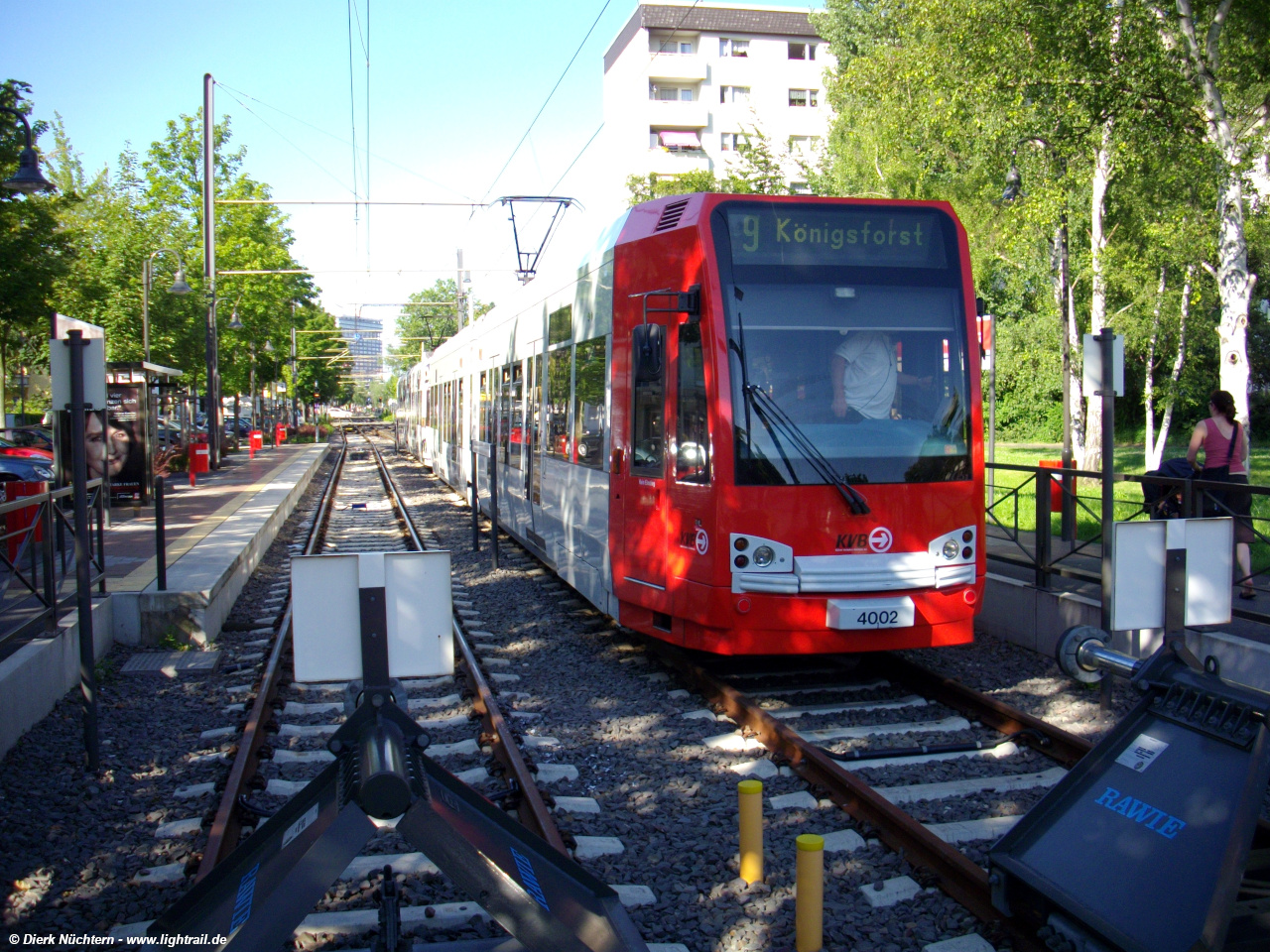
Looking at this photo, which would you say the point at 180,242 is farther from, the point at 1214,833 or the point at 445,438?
the point at 1214,833

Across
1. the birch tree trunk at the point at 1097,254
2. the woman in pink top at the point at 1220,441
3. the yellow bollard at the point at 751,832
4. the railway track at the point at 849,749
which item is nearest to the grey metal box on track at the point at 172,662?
the railway track at the point at 849,749

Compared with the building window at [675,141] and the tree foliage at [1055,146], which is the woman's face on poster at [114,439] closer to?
the tree foliage at [1055,146]

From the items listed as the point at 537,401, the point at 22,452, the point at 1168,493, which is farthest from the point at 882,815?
the point at 22,452

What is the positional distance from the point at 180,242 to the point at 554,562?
2658 cm

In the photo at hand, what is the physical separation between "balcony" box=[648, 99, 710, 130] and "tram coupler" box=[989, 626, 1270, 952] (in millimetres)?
53656

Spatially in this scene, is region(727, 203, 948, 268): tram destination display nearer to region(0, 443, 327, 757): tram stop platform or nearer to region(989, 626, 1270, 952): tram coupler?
region(989, 626, 1270, 952): tram coupler

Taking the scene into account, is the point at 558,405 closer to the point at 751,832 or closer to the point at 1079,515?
the point at 1079,515

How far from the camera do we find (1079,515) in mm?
9062

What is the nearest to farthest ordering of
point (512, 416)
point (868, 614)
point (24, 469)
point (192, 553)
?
point (868, 614)
point (192, 553)
point (512, 416)
point (24, 469)

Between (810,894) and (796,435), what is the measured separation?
354cm

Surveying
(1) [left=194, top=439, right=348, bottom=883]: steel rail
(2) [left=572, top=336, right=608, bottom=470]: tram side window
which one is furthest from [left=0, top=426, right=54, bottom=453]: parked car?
(2) [left=572, top=336, right=608, bottom=470]: tram side window

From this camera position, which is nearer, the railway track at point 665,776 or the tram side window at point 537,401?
the railway track at point 665,776

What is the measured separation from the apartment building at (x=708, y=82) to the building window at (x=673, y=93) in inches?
2.0

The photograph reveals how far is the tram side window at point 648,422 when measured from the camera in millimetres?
7312
